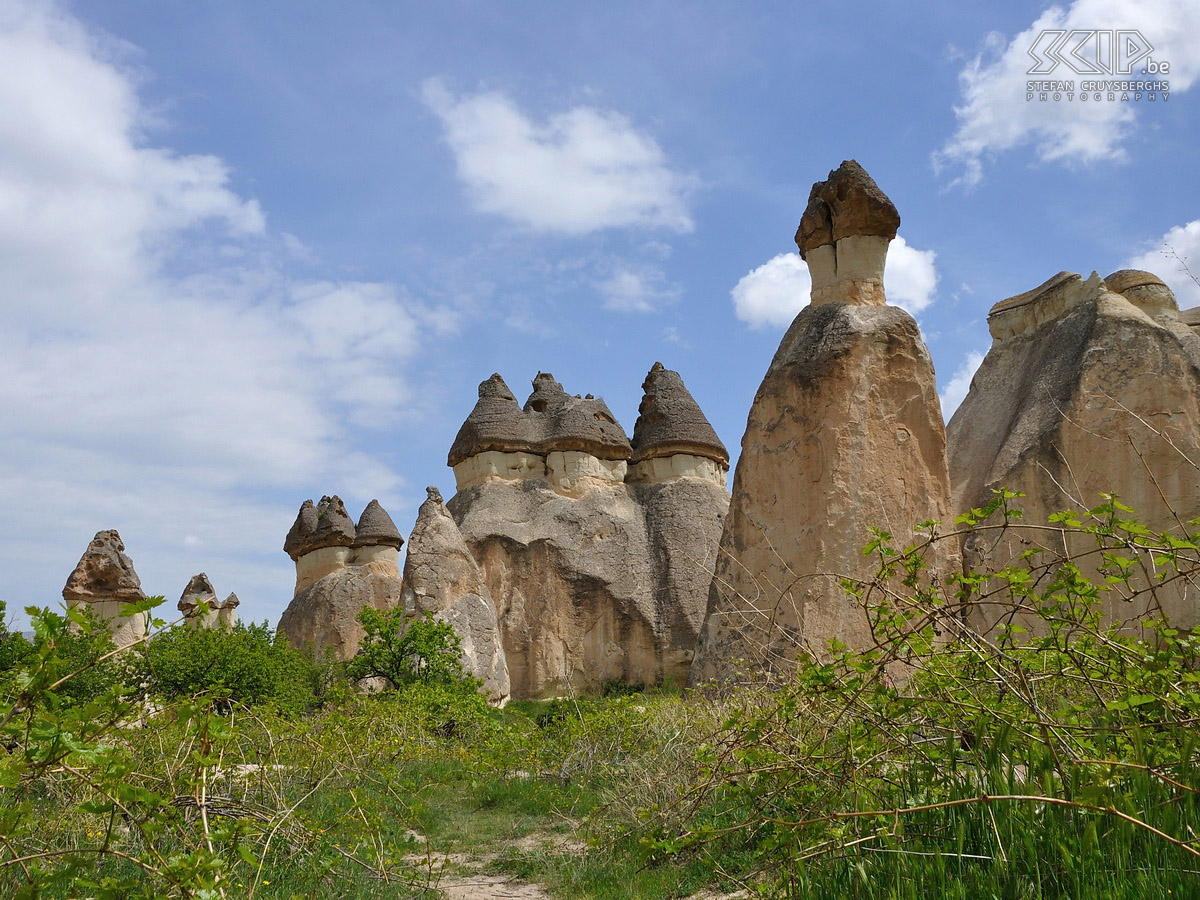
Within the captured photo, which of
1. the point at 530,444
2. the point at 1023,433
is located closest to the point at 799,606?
the point at 1023,433

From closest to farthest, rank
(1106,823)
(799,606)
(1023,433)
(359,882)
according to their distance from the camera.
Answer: (1106,823), (359,882), (799,606), (1023,433)

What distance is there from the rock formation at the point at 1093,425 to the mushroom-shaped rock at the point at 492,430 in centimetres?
990

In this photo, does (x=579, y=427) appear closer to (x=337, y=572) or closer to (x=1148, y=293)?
(x=337, y=572)

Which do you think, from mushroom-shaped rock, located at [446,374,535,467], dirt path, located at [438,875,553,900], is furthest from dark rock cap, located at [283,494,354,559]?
dirt path, located at [438,875,553,900]

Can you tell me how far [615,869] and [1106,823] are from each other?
8.47ft

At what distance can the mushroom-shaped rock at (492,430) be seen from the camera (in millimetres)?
18953

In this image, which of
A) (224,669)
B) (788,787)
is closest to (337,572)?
(224,669)

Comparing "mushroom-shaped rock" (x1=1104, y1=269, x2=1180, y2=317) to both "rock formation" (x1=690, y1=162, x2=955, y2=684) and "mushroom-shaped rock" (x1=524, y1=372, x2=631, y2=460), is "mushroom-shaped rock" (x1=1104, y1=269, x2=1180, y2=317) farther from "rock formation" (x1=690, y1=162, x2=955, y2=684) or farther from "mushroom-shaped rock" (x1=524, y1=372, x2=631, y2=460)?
"mushroom-shaped rock" (x1=524, y1=372, x2=631, y2=460)

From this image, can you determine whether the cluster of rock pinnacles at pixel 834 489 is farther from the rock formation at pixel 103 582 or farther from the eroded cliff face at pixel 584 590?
the rock formation at pixel 103 582

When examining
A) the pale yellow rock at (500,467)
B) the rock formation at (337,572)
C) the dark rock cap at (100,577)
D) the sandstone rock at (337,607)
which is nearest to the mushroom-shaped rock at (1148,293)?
the pale yellow rock at (500,467)

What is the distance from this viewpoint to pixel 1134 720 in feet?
9.77

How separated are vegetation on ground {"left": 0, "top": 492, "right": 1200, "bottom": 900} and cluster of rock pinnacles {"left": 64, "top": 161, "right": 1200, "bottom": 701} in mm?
472

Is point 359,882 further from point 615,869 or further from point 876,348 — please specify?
point 876,348

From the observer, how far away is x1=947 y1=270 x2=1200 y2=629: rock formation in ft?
30.5
